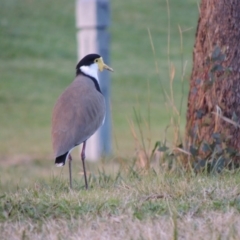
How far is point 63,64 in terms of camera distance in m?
19.3

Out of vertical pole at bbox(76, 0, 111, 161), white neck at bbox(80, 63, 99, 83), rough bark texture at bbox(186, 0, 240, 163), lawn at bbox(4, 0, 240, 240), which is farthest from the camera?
vertical pole at bbox(76, 0, 111, 161)

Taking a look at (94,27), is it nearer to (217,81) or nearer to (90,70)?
(90,70)

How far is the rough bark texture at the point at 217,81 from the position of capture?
6.58 meters

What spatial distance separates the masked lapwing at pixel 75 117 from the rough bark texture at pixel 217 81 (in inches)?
30.1

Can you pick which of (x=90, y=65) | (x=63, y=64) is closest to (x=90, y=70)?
(x=90, y=65)

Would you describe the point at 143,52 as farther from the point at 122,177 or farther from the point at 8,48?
the point at 122,177

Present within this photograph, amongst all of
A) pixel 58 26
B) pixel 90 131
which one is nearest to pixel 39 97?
pixel 58 26

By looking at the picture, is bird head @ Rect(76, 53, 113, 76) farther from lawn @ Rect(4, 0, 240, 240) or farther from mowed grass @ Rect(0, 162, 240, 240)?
mowed grass @ Rect(0, 162, 240, 240)

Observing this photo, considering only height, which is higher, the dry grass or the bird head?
the bird head

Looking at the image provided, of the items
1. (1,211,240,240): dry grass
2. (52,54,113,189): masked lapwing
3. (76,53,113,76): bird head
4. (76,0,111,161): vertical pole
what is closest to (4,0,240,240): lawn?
(1,211,240,240): dry grass

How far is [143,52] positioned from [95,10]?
9752 millimetres

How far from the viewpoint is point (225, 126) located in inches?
261

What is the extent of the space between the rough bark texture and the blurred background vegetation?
5.36m

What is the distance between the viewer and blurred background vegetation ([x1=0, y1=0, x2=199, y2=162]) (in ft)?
46.3
